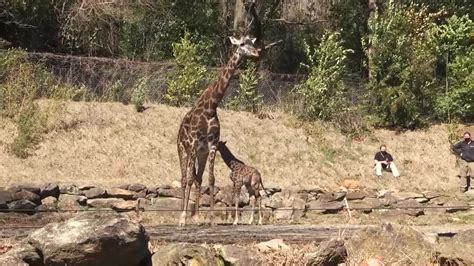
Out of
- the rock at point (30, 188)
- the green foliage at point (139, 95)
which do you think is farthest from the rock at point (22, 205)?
the green foliage at point (139, 95)

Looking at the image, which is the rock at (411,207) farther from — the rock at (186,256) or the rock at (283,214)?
the rock at (186,256)

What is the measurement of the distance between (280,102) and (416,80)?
4.93 metres

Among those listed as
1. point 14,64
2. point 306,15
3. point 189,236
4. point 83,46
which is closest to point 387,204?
point 189,236

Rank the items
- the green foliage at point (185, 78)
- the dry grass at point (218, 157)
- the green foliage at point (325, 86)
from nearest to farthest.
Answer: the dry grass at point (218, 157) < the green foliage at point (185, 78) < the green foliage at point (325, 86)

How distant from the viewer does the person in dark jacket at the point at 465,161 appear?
68.8ft

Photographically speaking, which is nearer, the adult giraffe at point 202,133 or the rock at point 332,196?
the adult giraffe at point 202,133

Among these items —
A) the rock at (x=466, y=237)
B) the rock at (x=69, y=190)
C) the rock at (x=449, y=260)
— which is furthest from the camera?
the rock at (x=69, y=190)

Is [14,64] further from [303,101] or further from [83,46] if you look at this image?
[303,101]

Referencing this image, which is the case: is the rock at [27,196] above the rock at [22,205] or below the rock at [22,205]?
above

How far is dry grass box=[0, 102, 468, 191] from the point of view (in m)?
18.7

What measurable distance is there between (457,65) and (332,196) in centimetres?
1153

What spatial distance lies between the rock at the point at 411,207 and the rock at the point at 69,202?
297 inches

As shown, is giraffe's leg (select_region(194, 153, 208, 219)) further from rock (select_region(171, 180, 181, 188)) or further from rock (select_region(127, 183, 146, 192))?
rock (select_region(171, 180, 181, 188))

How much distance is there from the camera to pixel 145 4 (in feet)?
92.5
